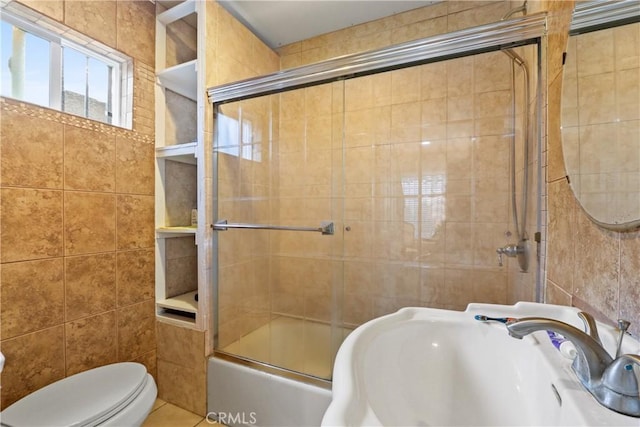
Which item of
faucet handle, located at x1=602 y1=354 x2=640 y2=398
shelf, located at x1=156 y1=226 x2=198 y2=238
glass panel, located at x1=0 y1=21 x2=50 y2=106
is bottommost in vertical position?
faucet handle, located at x1=602 y1=354 x2=640 y2=398

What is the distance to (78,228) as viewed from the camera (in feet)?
4.36

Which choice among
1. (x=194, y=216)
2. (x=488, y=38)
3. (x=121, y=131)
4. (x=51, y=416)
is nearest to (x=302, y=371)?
(x=51, y=416)

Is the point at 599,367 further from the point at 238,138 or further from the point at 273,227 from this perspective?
the point at 238,138

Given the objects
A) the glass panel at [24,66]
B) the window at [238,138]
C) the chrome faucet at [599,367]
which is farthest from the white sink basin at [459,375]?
the glass panel at [24,66]

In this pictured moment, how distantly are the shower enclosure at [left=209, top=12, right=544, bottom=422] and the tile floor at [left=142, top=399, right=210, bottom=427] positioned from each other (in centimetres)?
37

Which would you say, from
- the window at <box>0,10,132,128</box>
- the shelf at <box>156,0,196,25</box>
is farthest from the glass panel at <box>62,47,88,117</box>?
the shelf at <box>156,0,196,25</box>

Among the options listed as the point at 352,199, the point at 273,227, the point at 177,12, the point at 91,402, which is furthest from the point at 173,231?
the point at 177,12

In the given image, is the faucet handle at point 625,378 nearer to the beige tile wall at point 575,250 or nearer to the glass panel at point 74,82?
the beige tile wall at point 575,250

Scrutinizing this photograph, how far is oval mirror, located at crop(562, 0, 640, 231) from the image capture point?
1.87 feet

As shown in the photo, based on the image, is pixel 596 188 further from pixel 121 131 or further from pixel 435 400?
pixel 121 131

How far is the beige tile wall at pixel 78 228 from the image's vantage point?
1.14 metres

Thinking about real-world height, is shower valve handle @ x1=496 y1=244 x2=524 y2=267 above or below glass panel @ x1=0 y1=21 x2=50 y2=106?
below

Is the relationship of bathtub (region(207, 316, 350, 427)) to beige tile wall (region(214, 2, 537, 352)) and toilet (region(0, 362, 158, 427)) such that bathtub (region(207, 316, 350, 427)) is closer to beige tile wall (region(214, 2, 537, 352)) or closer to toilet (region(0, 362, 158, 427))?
beige tile wall (region(214, 2, 537, 352))

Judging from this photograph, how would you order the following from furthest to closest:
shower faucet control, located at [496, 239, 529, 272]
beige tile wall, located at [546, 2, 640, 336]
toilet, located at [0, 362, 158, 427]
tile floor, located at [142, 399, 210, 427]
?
tile floor, located at [142, 399, 210, 427] → shower faucet control, located at [496, 239, 529, 272] → toilet, located at [0, 362, 158, 427] → beige tile wall, located at [546, 2, 640, 336]
